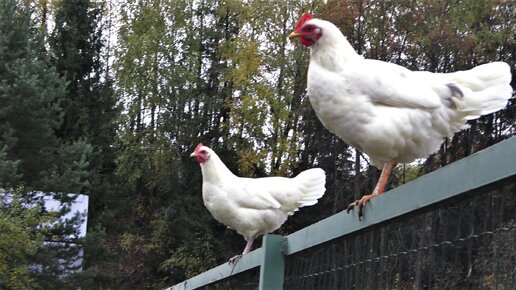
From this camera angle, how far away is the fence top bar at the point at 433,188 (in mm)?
1707

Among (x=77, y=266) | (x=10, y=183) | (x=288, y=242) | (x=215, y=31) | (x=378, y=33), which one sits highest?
(x=215, y=31)

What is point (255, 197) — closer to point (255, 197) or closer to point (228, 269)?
point (255, 197)

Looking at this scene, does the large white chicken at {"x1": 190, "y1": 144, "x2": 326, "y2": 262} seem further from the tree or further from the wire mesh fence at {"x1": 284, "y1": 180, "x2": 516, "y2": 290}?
the tree

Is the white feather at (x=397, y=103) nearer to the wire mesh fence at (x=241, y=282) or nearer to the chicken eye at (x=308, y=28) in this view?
the chicken eye at (x=308, y=28)

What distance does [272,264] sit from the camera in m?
3.39

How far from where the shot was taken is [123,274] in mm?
22891

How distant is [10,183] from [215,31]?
9.11 metres

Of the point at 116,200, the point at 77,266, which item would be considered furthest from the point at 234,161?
the point at 77,266

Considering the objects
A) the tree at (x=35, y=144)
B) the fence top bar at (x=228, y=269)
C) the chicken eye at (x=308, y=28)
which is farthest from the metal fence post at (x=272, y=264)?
the tree at (x=35, y=144)

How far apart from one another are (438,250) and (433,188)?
152 millimetres

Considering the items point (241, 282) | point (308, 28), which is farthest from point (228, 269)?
point (308, 28)

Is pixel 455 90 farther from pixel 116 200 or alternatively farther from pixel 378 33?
pixel 116 200

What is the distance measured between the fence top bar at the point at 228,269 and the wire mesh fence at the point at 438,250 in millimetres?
937

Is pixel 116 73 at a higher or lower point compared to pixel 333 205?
higher
